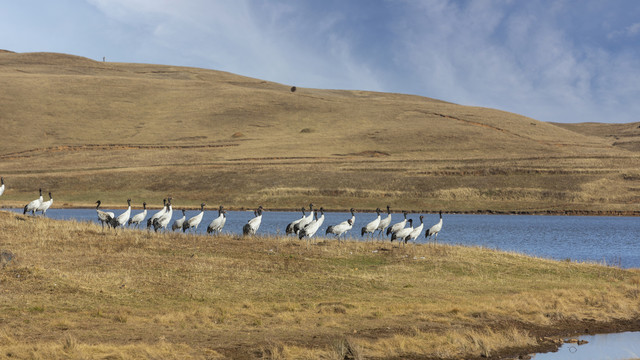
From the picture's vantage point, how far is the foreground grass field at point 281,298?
16.5 metres

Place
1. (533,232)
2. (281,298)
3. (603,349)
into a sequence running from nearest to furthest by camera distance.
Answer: (603,349) → (281,298) → (533,232)

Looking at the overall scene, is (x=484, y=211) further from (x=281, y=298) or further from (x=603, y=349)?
(x=603, y=349)

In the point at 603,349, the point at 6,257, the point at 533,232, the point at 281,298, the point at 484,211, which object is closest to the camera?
the point at 603,349

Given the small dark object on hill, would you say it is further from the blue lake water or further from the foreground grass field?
the blue lake water

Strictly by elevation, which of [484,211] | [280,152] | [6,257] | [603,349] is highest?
[280,152]

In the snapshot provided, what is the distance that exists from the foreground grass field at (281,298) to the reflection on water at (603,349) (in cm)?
58

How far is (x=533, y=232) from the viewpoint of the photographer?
177ft

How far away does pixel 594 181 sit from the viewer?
8375cm

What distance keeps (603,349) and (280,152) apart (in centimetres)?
8722

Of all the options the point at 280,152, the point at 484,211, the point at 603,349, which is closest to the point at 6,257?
the point at 603,349

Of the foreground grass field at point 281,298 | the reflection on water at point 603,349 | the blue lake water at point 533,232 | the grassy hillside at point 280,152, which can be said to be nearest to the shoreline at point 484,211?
the grassy hillside at point 280,152

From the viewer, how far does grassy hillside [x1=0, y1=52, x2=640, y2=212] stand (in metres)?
80.0

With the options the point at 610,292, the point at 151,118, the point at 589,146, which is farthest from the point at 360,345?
the point at 151,118

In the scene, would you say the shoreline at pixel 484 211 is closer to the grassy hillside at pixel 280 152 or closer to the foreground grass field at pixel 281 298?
the grassy hillside at pixel 280 152
